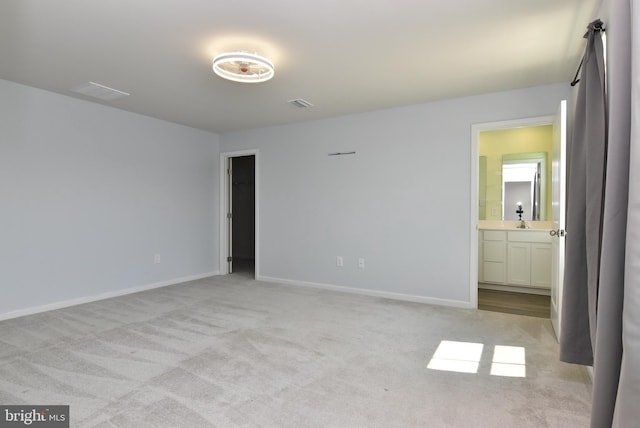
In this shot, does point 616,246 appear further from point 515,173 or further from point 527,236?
point 515,173

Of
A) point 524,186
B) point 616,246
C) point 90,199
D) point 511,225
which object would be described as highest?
point 524,186

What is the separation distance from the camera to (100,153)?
4.30 meters

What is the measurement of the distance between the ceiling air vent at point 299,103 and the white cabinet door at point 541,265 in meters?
3.49

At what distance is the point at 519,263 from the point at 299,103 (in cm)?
360

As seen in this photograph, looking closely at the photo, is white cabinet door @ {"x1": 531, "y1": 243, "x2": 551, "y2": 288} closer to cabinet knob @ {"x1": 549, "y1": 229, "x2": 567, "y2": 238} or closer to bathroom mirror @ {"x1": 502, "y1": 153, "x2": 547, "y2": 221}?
bathroom mirror @ {"x1": 502, "y1": 153, "x2": 547, "y2": 221}

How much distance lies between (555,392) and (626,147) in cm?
168

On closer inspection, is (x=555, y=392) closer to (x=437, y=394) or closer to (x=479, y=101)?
(x=437, y=394)

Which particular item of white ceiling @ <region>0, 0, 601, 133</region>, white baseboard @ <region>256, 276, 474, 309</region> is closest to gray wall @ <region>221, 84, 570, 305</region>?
white baseboard @ <region>256, 276, 474, 309</region>

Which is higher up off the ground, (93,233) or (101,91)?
(101,91)

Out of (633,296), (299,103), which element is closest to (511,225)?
(299,103)

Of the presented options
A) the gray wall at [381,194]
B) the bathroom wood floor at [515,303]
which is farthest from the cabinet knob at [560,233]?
the bathroom wood floor at [515,303]

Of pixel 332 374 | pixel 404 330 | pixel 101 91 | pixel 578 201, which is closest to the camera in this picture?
pixel 578 201

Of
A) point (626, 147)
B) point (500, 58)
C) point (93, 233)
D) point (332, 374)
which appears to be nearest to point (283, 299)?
point (332, 374)

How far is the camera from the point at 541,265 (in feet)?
15.1
